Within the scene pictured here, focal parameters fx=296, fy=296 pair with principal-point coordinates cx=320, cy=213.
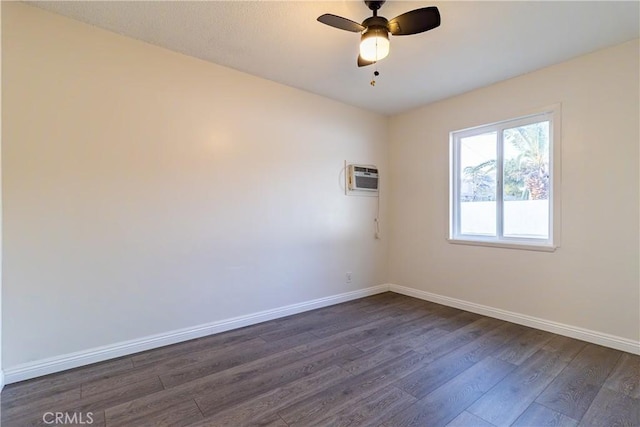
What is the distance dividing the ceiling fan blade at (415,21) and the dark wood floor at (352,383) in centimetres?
239

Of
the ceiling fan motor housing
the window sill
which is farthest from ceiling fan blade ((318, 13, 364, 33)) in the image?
the window sill

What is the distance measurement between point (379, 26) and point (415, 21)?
0.76 feet

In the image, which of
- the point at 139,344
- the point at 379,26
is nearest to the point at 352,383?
the point at 139,344

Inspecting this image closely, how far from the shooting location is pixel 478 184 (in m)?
3.61

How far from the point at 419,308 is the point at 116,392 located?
3068 mm

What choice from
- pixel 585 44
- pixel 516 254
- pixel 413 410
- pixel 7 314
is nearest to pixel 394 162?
pixel 516 254

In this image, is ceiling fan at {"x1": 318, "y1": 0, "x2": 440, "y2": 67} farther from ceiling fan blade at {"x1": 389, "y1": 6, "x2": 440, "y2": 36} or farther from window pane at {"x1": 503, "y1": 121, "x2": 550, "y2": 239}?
window pane at {"x1": 503, "y1": 121, "x2": 550, "y2": 239}

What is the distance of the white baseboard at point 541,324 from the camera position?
8.24ft

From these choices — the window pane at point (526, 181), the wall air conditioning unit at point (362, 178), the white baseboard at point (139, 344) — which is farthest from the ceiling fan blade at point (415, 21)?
the white baseboard at point (139, 344)

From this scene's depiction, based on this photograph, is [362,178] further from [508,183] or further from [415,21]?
[415,21]

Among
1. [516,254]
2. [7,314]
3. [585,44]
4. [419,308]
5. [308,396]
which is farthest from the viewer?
[419,308]

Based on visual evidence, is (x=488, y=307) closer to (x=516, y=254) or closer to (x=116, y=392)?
(x=516, y=254)

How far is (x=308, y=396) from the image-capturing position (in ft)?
6.23

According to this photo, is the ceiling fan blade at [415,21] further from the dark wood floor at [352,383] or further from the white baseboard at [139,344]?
the white baseboard at [139,344]
